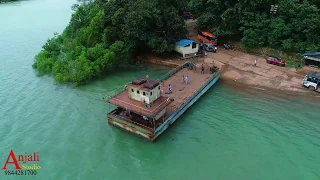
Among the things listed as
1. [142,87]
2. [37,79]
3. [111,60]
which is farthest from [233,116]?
[37,79]

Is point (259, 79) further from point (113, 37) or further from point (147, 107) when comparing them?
point (113, 37)

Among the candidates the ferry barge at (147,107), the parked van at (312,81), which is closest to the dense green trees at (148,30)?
the parked van at (312,81)

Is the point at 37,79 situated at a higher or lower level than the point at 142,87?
lower

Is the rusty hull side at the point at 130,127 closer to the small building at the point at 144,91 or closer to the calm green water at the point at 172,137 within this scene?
the calm green water at the point at 172,137

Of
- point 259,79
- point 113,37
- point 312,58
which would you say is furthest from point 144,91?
→ point 312,58

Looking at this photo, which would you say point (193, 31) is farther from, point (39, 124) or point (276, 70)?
point (39, 124)

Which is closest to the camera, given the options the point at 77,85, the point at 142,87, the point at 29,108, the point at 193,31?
the point at 142,87
